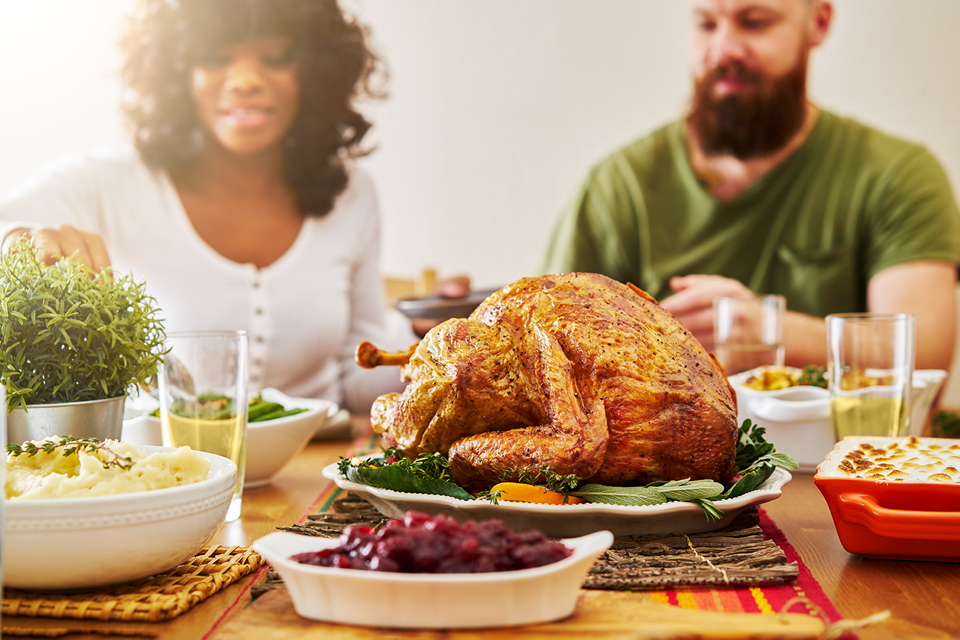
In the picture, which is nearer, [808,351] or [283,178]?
[808,351]

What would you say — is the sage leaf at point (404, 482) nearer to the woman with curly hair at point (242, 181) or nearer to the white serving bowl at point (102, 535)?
the white serving bowl at point (102, 535)

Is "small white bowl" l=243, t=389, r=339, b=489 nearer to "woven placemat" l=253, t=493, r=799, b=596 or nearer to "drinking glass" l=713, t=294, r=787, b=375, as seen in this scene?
"woven placemat" l=253, t=493, r=799, b=596

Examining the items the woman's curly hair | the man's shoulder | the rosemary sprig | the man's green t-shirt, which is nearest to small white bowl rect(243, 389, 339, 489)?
the rosemary sprig

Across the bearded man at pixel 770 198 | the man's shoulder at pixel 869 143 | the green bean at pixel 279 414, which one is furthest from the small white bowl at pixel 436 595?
the man's shoulder at pixel 869 143

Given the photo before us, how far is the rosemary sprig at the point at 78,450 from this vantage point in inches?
33.3

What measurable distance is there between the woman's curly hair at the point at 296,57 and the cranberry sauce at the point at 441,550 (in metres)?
2.31

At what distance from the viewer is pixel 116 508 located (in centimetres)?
77

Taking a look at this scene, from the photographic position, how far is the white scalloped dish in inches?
37.7

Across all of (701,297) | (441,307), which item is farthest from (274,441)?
(701,297)

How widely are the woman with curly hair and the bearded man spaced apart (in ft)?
4.42

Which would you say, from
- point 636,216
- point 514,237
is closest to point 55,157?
point 514,237

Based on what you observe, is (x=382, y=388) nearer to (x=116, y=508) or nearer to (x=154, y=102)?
(x=154, y=102)

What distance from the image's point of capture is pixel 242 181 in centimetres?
290

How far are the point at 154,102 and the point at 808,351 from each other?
2.59 metres
